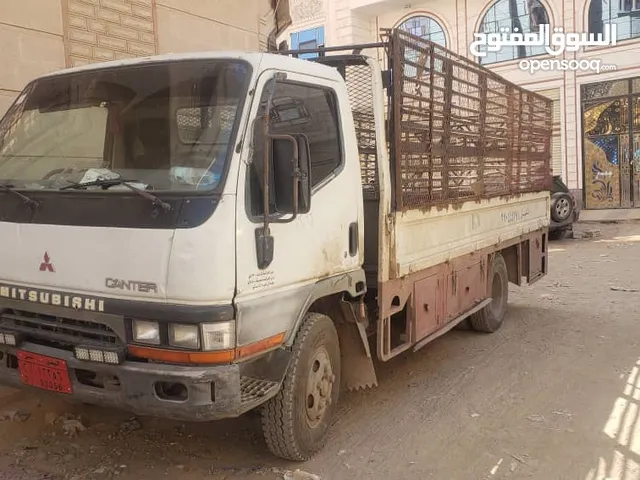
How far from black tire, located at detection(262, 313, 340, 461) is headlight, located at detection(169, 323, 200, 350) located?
72 cm

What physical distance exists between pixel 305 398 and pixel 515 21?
1937 cm

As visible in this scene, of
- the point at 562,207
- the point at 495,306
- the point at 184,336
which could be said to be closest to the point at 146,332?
the point at 184,336

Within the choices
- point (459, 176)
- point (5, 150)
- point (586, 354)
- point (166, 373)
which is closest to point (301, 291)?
point (166, 373)

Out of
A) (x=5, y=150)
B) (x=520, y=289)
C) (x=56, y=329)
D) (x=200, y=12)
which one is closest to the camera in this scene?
(x=56, y=329)

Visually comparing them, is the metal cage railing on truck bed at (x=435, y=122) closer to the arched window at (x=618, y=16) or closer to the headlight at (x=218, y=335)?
the headlight at (x=218, y=335)

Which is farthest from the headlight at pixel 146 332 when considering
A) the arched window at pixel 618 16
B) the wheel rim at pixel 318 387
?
the arched window at pixel 618 16

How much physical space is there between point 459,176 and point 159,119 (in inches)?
112

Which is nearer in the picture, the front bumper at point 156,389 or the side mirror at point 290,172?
the front bumper at point 156,389

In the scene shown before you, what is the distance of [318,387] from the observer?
3.68m

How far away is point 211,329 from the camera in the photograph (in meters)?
2.80

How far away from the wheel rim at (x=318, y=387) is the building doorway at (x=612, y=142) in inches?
710

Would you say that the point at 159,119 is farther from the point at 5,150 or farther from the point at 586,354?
the point at 586,354

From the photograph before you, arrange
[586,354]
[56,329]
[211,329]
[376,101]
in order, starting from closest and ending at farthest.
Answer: [211,329], [56,329], [376,101], [586,354]

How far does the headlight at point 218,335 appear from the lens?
279 cm
